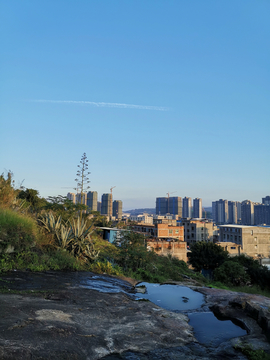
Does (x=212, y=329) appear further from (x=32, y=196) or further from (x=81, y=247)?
(x=32, y=196)

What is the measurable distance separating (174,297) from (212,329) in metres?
2.41

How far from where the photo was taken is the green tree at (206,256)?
35.7 m

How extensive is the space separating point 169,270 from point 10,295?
8593 mm

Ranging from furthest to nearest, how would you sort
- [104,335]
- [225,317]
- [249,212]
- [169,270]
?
[249,212], [169,270], [225,317], [104,335]

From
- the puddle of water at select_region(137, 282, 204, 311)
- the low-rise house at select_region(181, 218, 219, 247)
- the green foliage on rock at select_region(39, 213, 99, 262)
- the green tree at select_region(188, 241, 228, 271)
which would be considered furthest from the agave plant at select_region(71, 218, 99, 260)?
the low-rise house at select_region(181, 218, 219, 247)

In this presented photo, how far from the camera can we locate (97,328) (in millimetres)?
4113

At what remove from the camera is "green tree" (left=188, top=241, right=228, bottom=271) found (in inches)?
1404

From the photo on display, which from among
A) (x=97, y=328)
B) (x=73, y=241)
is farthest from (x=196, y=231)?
(x=97, y=328)

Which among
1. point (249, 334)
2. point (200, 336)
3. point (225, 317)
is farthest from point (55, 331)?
point (225, 317)

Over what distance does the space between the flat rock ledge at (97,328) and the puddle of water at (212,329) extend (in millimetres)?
183

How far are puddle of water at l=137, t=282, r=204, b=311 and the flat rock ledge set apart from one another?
83 cm

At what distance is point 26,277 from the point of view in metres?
6.82

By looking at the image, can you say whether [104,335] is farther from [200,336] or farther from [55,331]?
[200,336]

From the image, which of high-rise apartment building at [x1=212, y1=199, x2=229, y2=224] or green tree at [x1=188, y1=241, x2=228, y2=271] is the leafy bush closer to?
green tree at [x1=188, y1=241, x2=228, y2=271]
